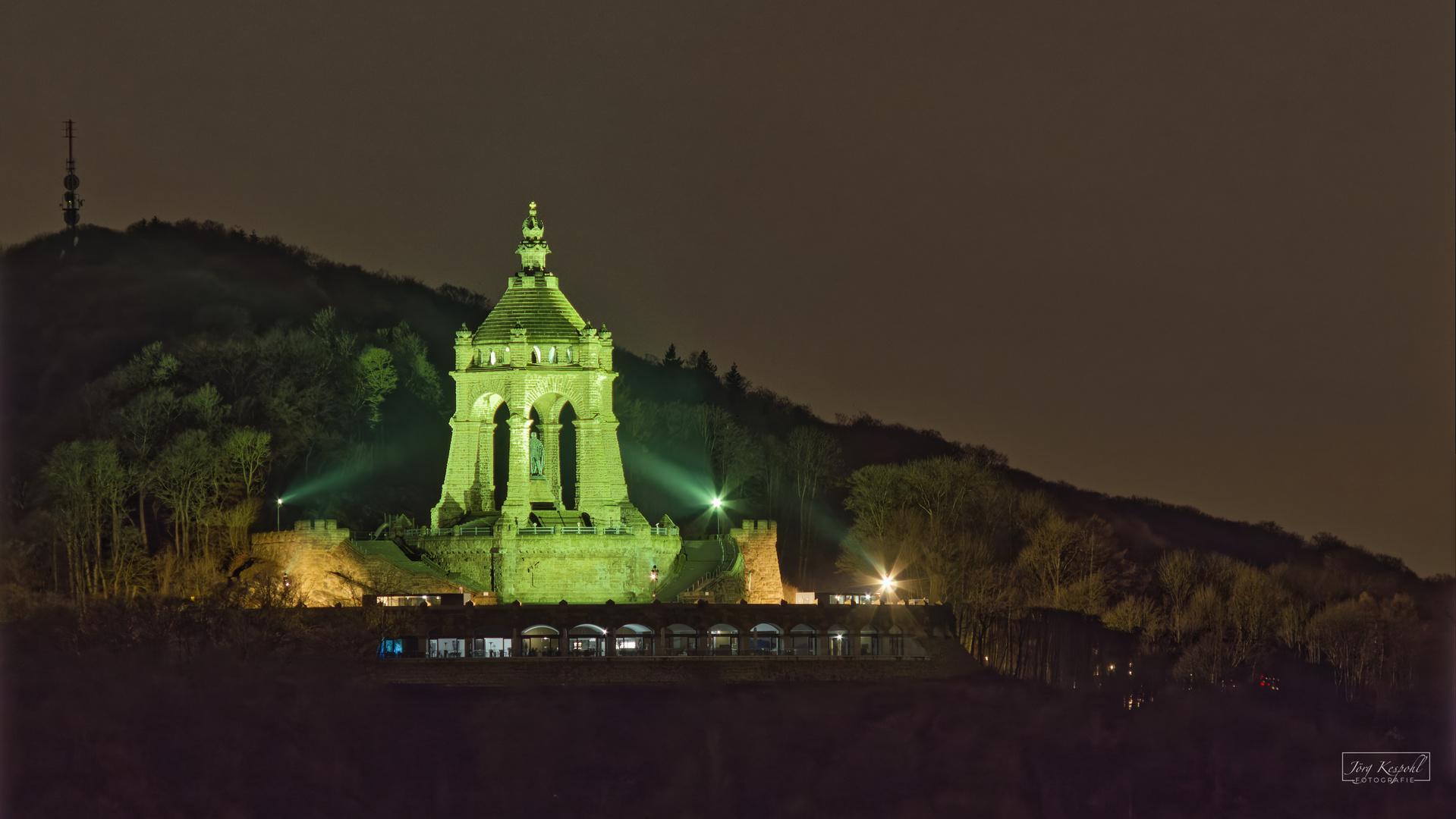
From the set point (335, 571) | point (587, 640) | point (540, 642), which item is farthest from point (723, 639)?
point (335, 571)

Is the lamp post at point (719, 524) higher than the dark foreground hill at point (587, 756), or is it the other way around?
the lamp post at point (719, 524)

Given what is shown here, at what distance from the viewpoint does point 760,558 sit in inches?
6476

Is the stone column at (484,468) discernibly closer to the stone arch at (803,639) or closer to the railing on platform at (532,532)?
the railing on platform at (532,532)

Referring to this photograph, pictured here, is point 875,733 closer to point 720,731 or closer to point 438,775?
point 720,731

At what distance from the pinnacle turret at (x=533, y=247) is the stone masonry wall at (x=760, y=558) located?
18.3 metres

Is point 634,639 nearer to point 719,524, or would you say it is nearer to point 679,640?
point 679,640

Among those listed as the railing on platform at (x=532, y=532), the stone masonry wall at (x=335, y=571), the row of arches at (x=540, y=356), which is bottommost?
the stone masonry wall at (x=335, y=571)

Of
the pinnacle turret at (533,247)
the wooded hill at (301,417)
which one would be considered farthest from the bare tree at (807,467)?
the pinnacle turret at (533,247)

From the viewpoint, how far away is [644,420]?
19050cm

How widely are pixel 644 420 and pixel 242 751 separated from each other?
175 ft

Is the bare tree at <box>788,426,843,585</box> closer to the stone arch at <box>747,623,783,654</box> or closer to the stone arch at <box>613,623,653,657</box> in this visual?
the stone arch at <box>747,623,783,654</box>

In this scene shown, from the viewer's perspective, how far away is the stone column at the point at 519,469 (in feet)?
518

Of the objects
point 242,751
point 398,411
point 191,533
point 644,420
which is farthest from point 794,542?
point 242,751

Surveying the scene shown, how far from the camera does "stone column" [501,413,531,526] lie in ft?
518
